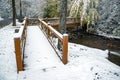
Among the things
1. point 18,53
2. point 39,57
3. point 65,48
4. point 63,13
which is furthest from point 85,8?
point 18,53

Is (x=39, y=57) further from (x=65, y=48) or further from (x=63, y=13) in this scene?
(x=63, y=13)

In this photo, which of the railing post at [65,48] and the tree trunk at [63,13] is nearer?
the railing post at [65,48]

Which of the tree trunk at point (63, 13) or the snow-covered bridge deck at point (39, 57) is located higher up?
the tree trunk at point (63, 13)

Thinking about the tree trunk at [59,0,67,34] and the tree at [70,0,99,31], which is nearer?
the tree trunk at [59,0,67,34]

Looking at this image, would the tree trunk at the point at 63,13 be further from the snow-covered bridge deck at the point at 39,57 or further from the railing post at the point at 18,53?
the railing post at the point at 18,53

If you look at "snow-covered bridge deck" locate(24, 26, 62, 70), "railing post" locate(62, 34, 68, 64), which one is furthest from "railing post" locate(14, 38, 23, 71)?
"railing post" locate(62, 34, 68, 64)

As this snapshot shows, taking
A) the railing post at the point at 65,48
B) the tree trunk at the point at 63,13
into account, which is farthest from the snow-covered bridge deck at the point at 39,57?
the tree trunk at the point at 63,13

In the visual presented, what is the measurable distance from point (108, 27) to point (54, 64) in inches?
547

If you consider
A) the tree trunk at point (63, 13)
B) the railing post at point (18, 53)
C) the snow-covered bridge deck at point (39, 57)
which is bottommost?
the snow-covered bridge deck at point (39, 57)

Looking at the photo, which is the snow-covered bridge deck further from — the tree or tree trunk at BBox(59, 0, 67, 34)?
the tree

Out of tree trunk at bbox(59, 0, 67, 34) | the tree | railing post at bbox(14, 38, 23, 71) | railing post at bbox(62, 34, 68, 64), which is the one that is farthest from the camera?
the tree

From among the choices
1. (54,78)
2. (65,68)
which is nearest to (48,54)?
(65,68)

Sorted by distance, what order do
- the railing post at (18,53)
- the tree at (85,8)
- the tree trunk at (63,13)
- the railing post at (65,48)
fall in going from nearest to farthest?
the railing post at (18,53) → the railing post at (65,48) → the tree trunk at (63,13) → the tree at (85,8)

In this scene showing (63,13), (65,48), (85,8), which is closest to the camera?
(65,48)
